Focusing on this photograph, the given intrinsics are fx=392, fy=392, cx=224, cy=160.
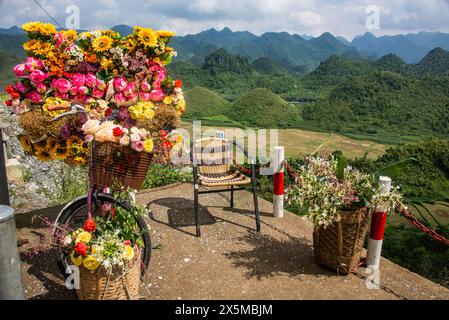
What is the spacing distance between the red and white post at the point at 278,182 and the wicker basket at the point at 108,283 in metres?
2.38

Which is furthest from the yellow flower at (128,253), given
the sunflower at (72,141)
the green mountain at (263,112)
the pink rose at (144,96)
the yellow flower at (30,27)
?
the green mountain at (263,112)

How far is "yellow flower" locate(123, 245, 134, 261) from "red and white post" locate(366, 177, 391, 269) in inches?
80.5

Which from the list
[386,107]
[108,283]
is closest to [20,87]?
[108,283]

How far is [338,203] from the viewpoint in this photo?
3195 millimetres

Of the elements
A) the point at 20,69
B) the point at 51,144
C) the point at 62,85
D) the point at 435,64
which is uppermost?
the point at 435,64

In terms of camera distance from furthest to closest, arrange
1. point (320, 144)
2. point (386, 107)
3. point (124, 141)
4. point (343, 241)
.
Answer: point (386, 107)
point (320, 144)
point (343, 241)
point (124, 141)

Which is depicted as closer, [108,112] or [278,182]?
[108,112]

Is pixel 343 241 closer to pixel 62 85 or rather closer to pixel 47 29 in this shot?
pixel 62 85

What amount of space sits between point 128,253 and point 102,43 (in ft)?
5.70

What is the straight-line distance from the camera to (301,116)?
46469mm

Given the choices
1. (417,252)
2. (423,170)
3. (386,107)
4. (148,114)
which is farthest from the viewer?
(386,107)

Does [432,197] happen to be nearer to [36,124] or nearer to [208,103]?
[36,124]

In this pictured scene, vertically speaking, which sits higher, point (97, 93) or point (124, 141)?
point (97, 93)

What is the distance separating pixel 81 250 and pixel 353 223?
2154 millimetres
